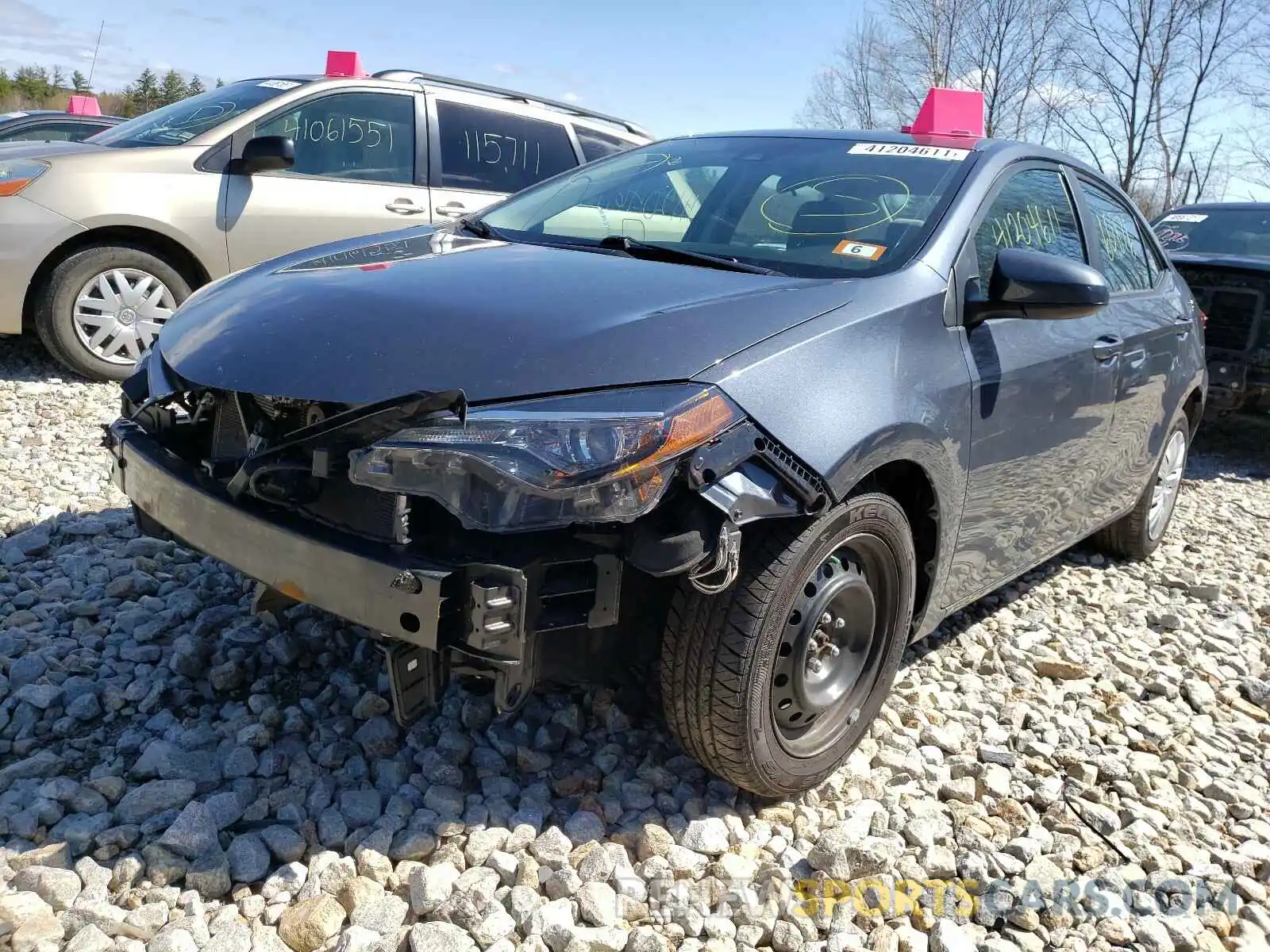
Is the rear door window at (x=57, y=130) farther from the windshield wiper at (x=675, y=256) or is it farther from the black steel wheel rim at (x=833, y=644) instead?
the black steel wheel rim at (x=833, y=644)

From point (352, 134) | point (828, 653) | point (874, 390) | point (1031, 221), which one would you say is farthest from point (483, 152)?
point (828, 653)

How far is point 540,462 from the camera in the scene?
1.85 m

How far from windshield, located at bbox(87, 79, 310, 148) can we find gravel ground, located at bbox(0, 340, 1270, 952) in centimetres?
300

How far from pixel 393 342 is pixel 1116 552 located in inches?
142

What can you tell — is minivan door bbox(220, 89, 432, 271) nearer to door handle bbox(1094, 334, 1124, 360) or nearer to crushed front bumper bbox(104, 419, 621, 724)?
crushed front bumper bbox(104, 419, 621, 724)

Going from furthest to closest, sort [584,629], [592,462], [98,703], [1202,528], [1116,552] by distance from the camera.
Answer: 1. [1202,528]
2. [1116,552]
3. [98,703]
4. [584,629]
5. [592,462]

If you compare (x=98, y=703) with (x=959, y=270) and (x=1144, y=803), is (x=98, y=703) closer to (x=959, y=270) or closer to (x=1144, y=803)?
(x=959, y=270)

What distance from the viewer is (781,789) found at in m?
2.43

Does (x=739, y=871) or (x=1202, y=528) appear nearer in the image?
(x=739, y=871)

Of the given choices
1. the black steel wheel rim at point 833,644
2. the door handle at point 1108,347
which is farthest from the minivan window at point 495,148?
the black steel wheel rim at point 833,644

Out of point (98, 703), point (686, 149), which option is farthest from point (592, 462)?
point (686, 149)

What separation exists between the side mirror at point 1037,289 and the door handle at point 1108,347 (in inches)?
22.9

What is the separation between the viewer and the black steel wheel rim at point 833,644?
233cm

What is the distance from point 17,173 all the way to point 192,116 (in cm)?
102
